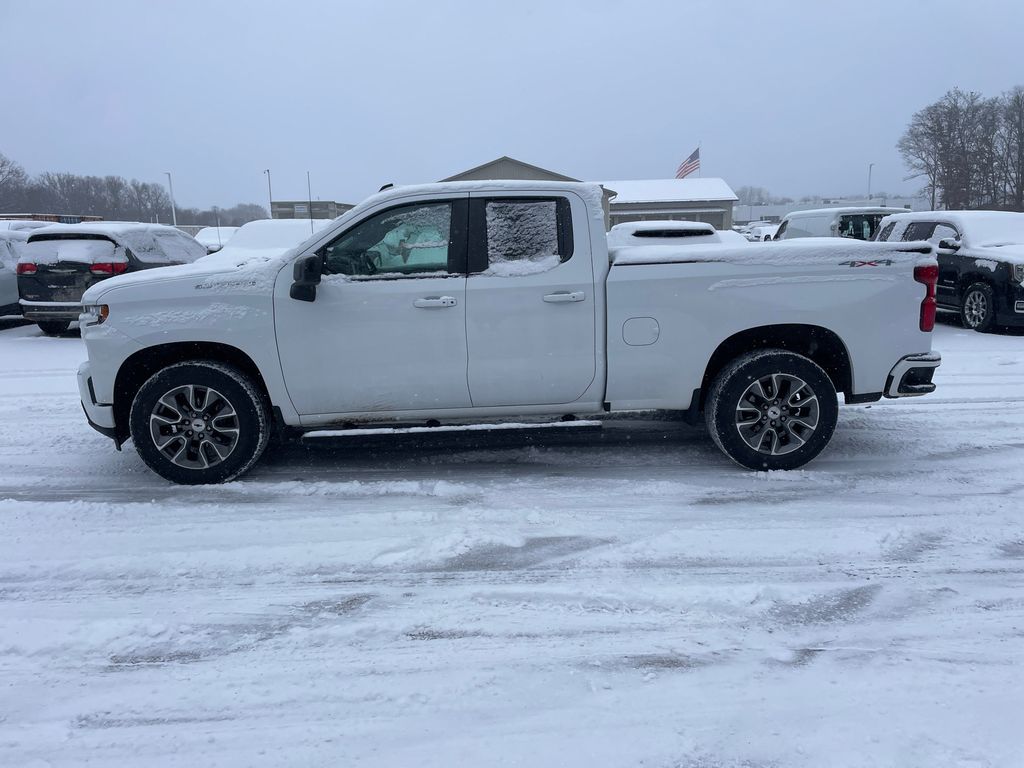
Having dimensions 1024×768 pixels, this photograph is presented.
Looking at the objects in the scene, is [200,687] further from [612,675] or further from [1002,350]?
[1002,350]

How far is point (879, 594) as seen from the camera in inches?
139

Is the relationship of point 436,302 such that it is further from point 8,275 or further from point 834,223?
point 834,223

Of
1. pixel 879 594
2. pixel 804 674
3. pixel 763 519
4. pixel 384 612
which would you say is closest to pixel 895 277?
pixel 763 519

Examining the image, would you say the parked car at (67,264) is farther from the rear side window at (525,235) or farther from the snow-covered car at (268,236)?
the rear side window at (525,235)

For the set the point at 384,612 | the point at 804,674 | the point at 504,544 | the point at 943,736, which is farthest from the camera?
the point at 504,544

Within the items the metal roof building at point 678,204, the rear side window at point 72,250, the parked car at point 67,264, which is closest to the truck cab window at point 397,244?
the parked car at point 67,264

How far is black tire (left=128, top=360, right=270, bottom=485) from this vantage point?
16.1ft

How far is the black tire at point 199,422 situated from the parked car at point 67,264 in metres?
8.16

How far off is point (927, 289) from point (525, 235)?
9.06ft

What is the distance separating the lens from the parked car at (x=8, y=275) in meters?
13.6

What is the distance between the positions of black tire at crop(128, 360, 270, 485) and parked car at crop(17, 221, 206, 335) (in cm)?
816

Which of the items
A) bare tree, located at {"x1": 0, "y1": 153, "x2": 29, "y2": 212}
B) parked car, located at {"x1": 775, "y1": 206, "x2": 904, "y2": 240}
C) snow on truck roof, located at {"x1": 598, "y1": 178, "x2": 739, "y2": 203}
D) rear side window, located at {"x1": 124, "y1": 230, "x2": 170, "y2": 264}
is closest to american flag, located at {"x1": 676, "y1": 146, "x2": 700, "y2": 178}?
snow on truck roof, located at {"x1": 598, "y1": 178, "x2": 739, "y2": 203}

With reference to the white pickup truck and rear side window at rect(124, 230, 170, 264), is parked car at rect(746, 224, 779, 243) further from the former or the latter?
the white pickup truck

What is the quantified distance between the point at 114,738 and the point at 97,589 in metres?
1.27
